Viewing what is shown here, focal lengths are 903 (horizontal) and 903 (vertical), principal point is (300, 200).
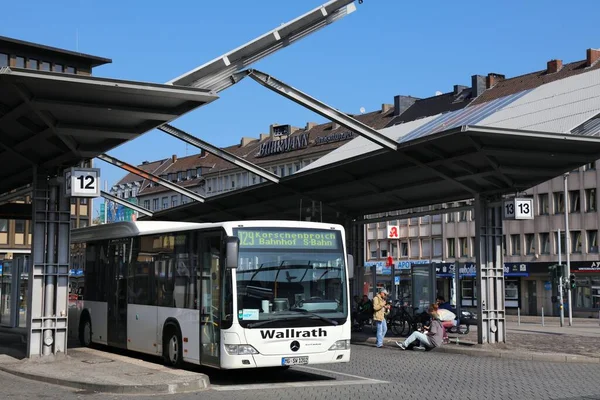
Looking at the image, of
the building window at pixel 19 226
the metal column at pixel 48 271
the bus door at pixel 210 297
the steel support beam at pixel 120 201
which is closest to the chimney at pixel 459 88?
the building window at pixel 19 226

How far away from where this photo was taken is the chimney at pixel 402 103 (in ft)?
282

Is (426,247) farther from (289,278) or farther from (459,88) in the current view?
(289,278)

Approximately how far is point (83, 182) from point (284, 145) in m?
76.8

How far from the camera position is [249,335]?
48.4 ft

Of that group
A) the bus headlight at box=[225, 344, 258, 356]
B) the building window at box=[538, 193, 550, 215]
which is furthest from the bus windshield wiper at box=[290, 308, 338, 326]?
the building window at box=[538, 193, 550, 215]

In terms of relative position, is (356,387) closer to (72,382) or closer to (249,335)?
(249,335)

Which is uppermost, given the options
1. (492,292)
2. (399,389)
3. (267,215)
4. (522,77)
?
(522,77)

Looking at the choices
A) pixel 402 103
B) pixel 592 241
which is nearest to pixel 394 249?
pixel 402 103

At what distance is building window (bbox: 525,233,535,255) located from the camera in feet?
226

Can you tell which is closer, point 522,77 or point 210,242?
point 210,242

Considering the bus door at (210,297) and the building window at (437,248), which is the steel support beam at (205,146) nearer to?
the bus door at (210,297)

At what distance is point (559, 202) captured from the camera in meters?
66.1

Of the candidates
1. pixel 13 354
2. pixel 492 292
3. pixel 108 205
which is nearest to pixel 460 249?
pixel 108 205

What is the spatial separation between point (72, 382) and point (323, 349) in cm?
416
